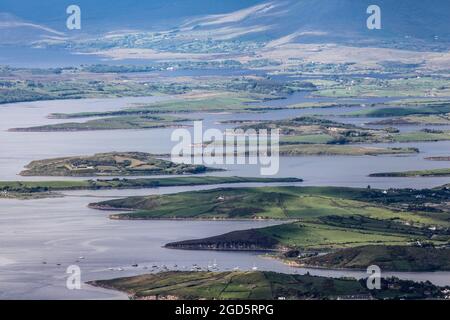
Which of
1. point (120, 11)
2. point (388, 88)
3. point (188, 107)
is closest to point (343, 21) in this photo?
point (120, 11)

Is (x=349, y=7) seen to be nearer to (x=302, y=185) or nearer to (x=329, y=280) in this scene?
(x=302, y=185)

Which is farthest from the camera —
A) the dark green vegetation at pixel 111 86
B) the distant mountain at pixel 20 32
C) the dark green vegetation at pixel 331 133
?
the distant mountain at pixel 20 32

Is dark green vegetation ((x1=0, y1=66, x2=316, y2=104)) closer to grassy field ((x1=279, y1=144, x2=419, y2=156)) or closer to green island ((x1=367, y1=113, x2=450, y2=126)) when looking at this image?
green island ((x1=367, y1=113, x2=450, y2=126))

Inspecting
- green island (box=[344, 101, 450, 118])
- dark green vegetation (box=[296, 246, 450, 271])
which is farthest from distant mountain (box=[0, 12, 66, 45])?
dark green vegetation (box=[296, 246, 450, 271])

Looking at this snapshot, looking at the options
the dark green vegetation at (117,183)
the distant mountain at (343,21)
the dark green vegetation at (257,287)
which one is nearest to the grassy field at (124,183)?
the dark green vegetation at (117,183)

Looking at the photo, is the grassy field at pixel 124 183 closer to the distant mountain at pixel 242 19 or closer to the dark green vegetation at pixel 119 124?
the dark green vegetation at pixel 119 124

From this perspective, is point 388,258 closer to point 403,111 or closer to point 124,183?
point 124,183
